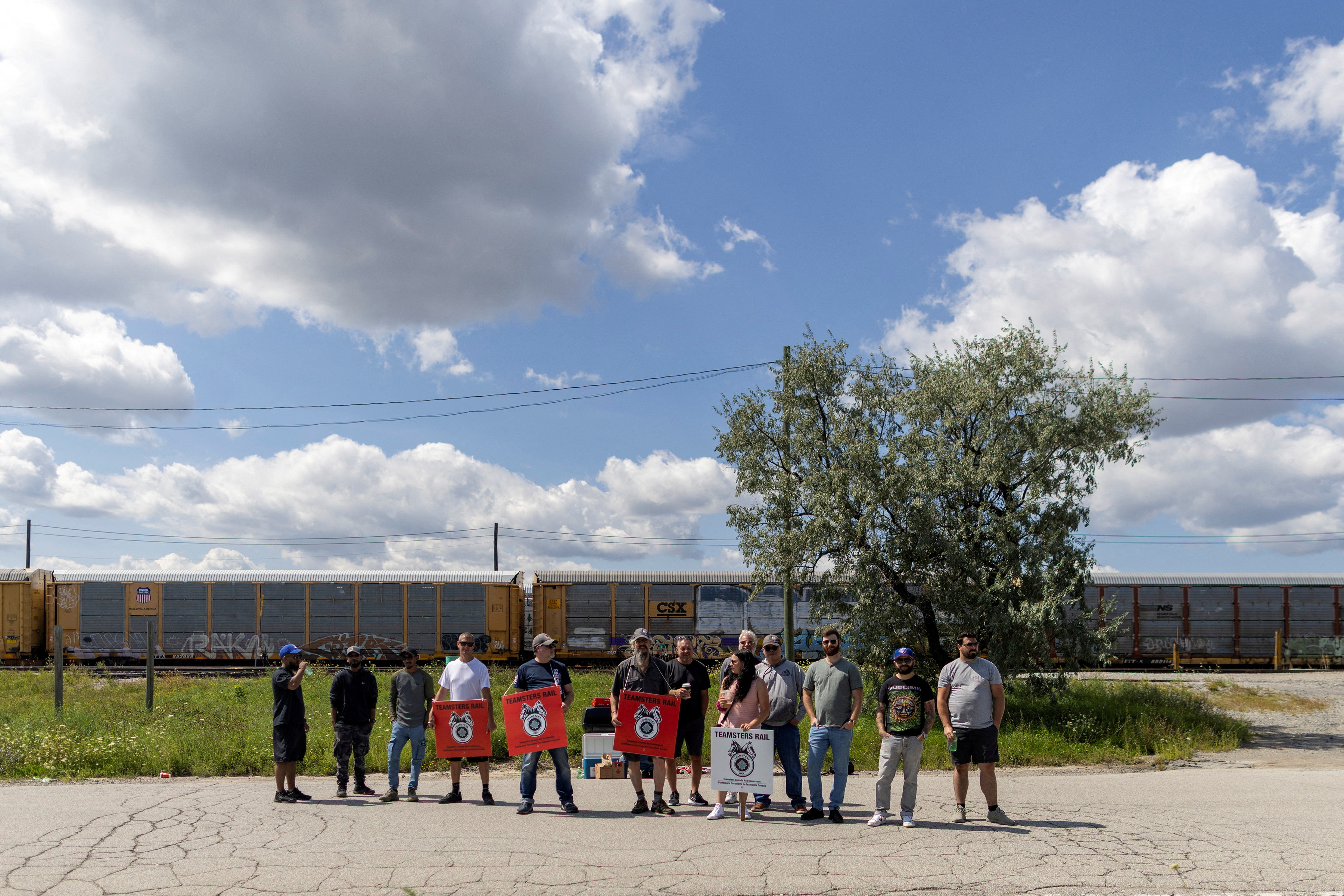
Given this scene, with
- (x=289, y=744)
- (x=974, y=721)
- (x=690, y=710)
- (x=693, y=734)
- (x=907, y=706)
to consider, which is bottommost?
(x=289, y=744)

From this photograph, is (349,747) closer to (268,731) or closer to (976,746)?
(268,731)

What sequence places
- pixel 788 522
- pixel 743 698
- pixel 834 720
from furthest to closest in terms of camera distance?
pixel 788 522 → pixel 743 698 → pixel 834 720

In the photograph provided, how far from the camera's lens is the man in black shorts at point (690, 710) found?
858cm

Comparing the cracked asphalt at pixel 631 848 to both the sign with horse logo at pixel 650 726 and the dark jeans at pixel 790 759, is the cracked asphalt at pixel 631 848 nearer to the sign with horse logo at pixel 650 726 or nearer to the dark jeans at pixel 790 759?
the dark jeans at pixel 790 759

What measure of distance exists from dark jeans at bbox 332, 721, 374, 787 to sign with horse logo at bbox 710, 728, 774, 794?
13.1 feet

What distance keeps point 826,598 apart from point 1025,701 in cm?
441

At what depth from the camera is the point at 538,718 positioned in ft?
28.0

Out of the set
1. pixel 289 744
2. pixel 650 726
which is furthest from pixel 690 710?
pixel 289 744

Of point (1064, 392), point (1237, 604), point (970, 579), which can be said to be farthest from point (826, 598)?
point (1237, 604)

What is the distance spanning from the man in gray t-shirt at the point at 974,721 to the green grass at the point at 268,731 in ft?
14.8

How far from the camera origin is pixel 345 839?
23.5 feet

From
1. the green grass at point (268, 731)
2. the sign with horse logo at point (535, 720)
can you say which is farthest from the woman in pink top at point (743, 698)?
the green grass at point (268, 731)

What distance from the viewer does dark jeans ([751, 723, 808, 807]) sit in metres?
8.16

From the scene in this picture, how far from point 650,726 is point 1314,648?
29.5 m
